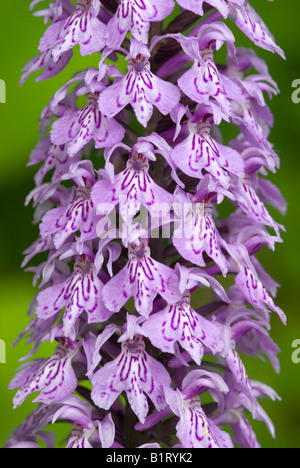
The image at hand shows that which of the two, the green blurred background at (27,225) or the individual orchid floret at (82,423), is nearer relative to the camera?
the individual orchid floret at (82,423)

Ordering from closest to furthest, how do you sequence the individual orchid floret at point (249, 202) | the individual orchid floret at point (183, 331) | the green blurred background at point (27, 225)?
the individual orchid floret at point (183, 331) < the individual orchid floret at point (249, 202) < the green blurred background at point (27, 225)

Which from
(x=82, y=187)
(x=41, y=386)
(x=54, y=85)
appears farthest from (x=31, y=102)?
(x=41, y=386)

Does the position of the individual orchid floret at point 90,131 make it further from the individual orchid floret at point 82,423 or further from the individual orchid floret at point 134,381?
the individual orchid floret at point 82,423

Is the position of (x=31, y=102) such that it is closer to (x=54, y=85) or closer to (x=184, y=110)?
(x=54, y=85)

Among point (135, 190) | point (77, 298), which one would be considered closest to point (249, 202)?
point (135, 190)

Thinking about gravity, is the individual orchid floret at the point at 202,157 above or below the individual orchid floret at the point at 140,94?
below

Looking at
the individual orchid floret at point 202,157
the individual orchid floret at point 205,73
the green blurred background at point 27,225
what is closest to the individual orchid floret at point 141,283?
the individual orchid floret at point 202,157
